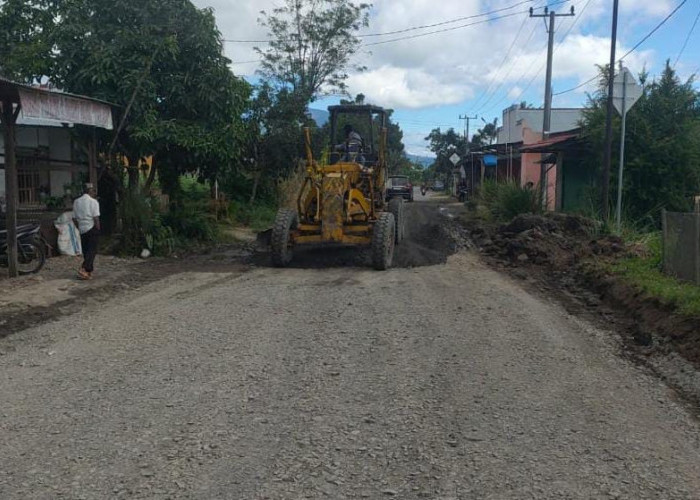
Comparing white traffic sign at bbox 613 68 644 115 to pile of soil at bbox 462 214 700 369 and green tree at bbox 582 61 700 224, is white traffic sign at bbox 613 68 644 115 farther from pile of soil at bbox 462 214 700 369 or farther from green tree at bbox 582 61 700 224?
green tree at bbox 582 61 700 224

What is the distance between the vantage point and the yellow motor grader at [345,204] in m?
12.7

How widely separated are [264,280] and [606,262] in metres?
5.86

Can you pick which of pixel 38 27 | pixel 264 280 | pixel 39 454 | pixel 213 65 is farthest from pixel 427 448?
pixel 38 27

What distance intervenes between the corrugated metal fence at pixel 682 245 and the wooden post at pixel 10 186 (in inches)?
396

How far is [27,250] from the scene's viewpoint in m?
11.9

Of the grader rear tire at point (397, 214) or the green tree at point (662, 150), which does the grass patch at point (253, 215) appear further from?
the green tree at point (662, 150)

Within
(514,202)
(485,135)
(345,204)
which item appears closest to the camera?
(345,204)

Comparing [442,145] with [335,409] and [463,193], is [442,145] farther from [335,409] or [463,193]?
[335,409]

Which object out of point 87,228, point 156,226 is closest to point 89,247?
point 87,228

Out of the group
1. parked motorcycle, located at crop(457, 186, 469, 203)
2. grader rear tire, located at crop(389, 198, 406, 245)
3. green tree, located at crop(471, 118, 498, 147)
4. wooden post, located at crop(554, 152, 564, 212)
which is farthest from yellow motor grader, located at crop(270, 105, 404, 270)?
green tree, located at crop(471, 118, 498, 147)

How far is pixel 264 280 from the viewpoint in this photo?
11.5 metres

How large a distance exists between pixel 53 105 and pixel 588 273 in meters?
9.35

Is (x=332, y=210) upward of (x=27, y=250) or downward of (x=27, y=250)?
upward

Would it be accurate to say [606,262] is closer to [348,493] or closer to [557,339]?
[557,339]
